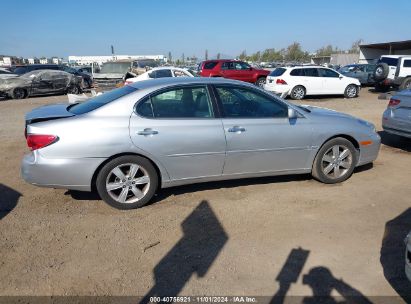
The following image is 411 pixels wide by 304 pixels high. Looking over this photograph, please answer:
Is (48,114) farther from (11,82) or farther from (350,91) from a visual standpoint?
(11,82)

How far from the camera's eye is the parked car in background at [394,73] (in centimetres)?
1631

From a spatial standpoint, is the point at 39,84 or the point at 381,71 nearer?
the point at 381,71

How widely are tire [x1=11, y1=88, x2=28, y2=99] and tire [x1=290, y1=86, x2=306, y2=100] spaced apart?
13140 millimetres

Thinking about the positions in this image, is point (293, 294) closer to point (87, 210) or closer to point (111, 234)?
point (111, 234)

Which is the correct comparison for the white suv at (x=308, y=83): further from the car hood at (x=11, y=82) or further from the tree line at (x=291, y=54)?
the tree line at (x=291, y=54)

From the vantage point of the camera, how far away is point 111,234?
11.9ft

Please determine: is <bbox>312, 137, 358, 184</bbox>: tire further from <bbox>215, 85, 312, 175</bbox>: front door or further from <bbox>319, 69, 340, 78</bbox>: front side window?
<bbox>319, 69, 340, 78</bbox>: front side window

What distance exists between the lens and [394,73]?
17.0 m

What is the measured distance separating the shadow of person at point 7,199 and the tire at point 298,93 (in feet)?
41.1

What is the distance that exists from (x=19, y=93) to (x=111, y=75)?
4.61 meters

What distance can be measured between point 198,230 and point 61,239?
4.60 feet

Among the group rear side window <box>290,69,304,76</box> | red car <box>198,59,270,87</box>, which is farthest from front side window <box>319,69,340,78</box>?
red car <box>198,59,270,87</box>

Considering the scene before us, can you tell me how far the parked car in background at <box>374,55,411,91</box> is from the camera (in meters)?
16.3

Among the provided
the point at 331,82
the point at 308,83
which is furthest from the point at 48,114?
the point at 331,82
